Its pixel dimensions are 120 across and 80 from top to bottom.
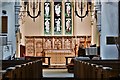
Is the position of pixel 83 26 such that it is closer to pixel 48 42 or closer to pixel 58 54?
pixel 48 42

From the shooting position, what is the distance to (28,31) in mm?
19531

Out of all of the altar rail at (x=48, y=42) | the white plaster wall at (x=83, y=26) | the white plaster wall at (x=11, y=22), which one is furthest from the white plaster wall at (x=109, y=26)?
the white plaster wall at (x=83, y=26)

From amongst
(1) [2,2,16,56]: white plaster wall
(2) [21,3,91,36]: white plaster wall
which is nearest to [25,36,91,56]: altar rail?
(2) [21,3,91,36]: white plaster wall

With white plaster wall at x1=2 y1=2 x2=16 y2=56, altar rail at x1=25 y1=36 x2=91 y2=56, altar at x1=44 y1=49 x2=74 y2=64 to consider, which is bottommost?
altar at x1=44 y1=49 x2=74 y2=64

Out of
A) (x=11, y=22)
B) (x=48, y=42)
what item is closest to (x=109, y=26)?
(x=11, y=22)

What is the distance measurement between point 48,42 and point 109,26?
16.4ft

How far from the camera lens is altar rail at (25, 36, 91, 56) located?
19062 millimetres

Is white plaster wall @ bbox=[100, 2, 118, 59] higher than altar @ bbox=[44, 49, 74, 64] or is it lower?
higher

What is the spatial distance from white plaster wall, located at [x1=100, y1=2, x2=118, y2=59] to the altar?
146 inches

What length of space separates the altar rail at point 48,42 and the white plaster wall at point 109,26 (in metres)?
3.95

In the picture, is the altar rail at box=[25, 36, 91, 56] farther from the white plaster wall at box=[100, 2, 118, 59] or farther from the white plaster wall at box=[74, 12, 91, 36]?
the white plaster wall at box=[100, 2, 118, 59]

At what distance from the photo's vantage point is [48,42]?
62.8 feet

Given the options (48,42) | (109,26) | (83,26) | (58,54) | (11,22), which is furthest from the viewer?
(83,26)

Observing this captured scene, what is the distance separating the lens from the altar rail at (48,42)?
19062 millimetres
